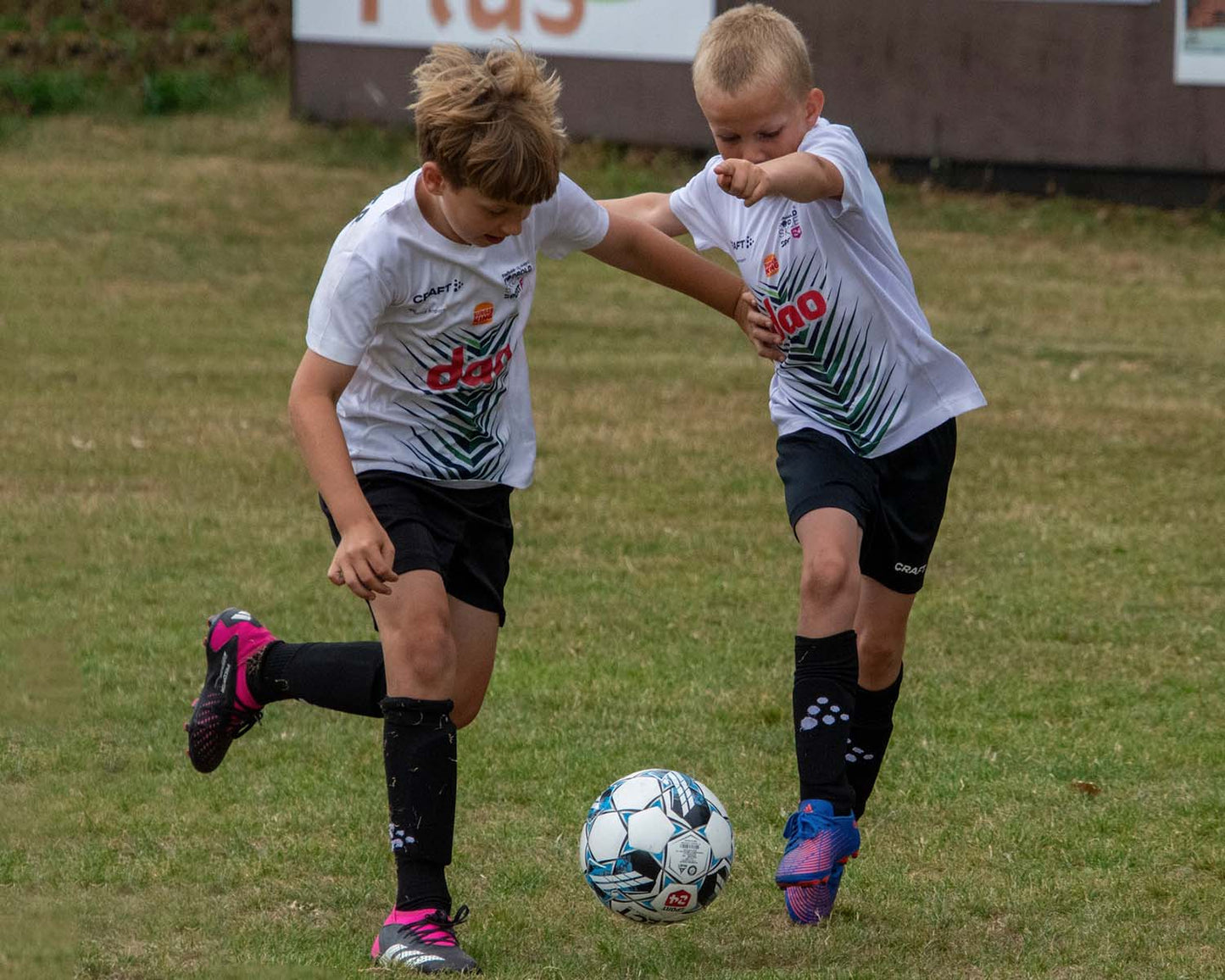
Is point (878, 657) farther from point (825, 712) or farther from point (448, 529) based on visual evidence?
point (448, 529)

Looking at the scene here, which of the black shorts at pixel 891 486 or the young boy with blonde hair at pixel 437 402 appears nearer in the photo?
the young boy with blonde hair at pixel 437 402

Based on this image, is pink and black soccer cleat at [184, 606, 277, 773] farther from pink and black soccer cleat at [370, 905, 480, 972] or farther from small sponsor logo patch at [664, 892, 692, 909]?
small sponsor logo patch at [664, 892, 692, 909]

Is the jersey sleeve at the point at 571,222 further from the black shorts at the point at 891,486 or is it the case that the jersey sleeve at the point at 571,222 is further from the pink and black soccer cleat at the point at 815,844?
the pink and black soccer cleat at the point at 815,844

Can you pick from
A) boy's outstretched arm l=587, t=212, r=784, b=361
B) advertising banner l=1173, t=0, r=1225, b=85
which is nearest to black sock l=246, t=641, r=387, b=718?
boy's outstretched arm l=587, t=212, r=784, b=361

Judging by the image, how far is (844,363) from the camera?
4.22m

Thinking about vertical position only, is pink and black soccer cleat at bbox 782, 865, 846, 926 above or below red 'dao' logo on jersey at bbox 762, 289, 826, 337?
below

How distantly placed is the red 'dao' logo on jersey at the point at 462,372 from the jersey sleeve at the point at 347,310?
239 millimetres

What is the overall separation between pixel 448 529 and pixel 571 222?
751 mm

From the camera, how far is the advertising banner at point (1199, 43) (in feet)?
48.8

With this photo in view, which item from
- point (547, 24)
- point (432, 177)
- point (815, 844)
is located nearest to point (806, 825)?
point (815, 844)

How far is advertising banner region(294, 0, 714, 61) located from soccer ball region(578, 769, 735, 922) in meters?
13.2

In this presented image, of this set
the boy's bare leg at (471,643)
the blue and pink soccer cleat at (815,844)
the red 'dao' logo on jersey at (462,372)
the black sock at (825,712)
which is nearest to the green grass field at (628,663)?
the blue and pink soccer cleat at (815,844)

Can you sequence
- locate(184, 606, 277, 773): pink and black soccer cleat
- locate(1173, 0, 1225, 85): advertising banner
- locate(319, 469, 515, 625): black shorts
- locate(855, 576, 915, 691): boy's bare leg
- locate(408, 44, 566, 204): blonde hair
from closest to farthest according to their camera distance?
locate(408, 44, 566, 204): blonde hair → locate(319, 469, 515, 625): black shorts → locate(855, 576, 915, 691): boy's bare leg → locate(184, 606, 277, 773): pink and black soccer cleat → locate(1173, 0, 1225, 85): advertising banner

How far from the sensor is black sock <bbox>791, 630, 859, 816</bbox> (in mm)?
3887
